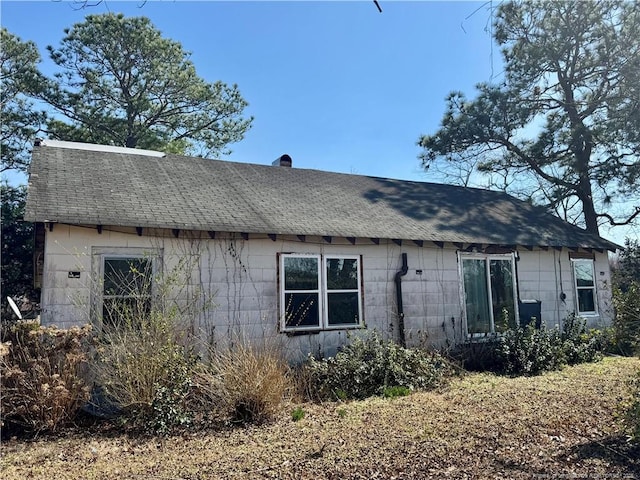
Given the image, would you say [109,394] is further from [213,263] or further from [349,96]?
[349,96]

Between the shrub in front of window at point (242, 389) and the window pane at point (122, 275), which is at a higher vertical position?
the window pane at point (122, 275)

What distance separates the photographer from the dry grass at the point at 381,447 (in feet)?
15.6

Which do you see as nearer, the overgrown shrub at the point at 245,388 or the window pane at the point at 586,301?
the overgrown shrub at the point at 245,388

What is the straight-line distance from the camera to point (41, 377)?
6.18m

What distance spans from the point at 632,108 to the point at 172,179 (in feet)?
49.9

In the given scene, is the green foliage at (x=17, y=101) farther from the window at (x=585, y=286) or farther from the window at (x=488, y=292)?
the window at (x=585, y=286)

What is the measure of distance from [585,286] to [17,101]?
2114cm

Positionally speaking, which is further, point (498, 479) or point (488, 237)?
point (488, 237)

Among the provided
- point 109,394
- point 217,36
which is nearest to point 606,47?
point 217,36

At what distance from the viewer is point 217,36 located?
6926 mm

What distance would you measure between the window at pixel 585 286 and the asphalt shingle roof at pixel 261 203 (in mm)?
634

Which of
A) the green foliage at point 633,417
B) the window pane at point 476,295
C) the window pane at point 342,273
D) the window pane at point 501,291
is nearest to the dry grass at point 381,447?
the green foliage at point 633,417

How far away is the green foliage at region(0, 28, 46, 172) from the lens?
1947 centimetres

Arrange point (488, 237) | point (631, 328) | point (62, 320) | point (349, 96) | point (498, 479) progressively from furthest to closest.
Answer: point (349, 96) < point (488, 237) < point (631, 328) < point (62, 320) < point (498, 479)
